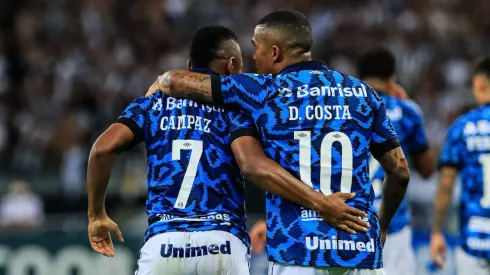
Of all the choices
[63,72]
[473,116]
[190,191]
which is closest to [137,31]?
[63,72]

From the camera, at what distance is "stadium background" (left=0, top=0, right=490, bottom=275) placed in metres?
15.0

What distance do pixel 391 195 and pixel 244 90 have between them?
1.08 meters

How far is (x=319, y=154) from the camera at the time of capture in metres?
4.85

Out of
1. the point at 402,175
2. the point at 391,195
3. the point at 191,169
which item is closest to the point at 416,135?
the point at 391,195

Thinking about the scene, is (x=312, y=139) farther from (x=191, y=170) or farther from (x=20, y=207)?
(x=20, y=207)

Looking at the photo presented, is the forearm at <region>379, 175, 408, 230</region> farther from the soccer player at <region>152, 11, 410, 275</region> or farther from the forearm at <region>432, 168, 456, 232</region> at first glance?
the forearm at <region>432, 168, 456, 232</region>

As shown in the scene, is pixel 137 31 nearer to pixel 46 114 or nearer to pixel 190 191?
pixel 46 114

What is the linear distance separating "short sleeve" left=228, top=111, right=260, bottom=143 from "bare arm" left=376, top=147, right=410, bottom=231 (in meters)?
0.72

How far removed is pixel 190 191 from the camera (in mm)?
5281

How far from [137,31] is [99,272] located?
7755mm

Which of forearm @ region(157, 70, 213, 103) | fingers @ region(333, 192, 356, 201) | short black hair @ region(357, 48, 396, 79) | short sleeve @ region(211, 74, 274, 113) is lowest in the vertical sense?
fingers @ region(333, 192, 356, 201)

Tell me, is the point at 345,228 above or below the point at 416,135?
below

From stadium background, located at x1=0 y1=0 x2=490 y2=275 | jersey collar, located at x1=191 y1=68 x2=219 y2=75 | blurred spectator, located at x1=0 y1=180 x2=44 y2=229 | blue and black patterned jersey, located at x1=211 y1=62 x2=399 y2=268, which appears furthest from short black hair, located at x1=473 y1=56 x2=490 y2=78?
blurred spectator, located at x1=0 y1=180 x2=44 y2=229

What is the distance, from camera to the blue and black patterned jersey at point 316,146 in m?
4.82
